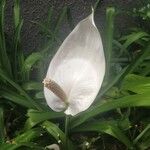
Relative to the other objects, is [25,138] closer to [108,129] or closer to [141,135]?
[108,129]

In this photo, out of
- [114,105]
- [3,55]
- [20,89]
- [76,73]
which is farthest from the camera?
[3,55]

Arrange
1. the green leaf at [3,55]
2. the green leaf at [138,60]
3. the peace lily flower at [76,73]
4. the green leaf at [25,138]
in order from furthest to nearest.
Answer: the green leaf at [3,55]
the green leaf at [138,60]
the green leaf at [25,138]
the peace lily flower at [76,73]

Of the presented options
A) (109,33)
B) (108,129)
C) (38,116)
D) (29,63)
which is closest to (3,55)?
(29,63)

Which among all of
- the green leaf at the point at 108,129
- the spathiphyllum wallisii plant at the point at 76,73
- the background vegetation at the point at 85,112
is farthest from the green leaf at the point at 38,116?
the spathiphyllum wallisii plant at the point at 76,73

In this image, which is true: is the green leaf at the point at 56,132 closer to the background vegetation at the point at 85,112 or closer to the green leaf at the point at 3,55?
the background vegetation at the point at 85,112

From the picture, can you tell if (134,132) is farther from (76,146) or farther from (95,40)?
(95,40)

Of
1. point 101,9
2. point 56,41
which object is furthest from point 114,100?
point 101,9
